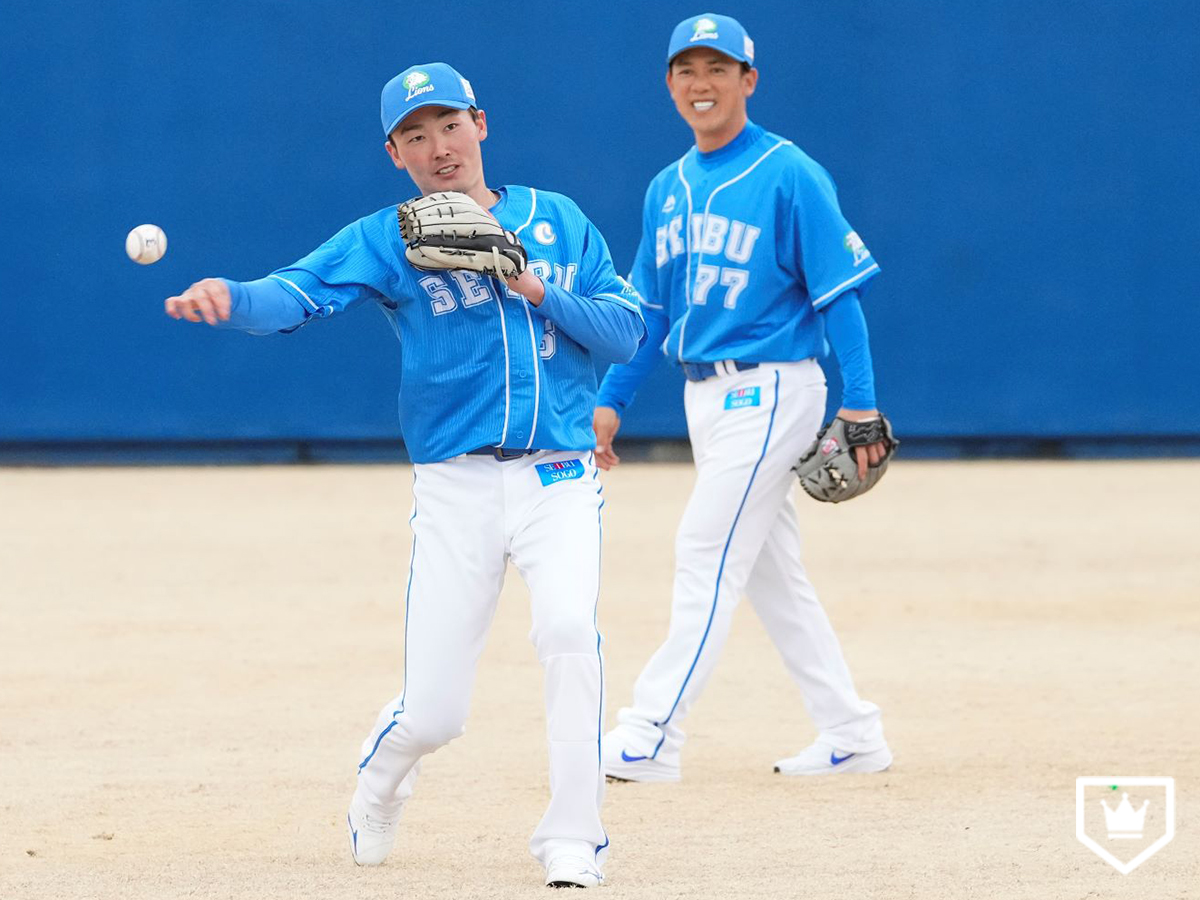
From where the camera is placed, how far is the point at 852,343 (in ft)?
16.3

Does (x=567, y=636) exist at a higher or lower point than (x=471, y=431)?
lower

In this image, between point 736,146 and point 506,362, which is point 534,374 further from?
point 736,146

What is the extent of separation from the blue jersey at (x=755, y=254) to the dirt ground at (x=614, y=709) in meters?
1.23

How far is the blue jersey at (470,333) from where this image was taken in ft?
12.9

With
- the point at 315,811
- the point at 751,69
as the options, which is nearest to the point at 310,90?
the point at 751,69

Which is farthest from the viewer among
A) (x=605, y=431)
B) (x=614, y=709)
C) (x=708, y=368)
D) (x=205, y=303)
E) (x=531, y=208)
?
(x=614, y=709)

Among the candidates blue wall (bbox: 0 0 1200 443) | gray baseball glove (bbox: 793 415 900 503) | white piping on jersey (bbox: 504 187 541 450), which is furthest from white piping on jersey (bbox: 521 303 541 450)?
blue wall (bbox: 0 0 1200 443)

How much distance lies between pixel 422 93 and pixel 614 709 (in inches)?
101

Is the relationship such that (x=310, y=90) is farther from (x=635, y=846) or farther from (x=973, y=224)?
(x=635, y=846)

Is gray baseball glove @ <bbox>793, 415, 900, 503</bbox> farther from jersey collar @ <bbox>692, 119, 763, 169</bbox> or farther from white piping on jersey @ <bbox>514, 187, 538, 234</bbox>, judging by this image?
white piping on jersey @ <bbox>514, 187, 538, 234</bbox>

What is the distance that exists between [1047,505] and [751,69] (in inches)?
261

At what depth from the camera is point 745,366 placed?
511 centimetres

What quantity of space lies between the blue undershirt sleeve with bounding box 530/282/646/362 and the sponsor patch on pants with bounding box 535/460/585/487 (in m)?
0.25

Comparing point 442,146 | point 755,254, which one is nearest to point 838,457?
point 755,254
